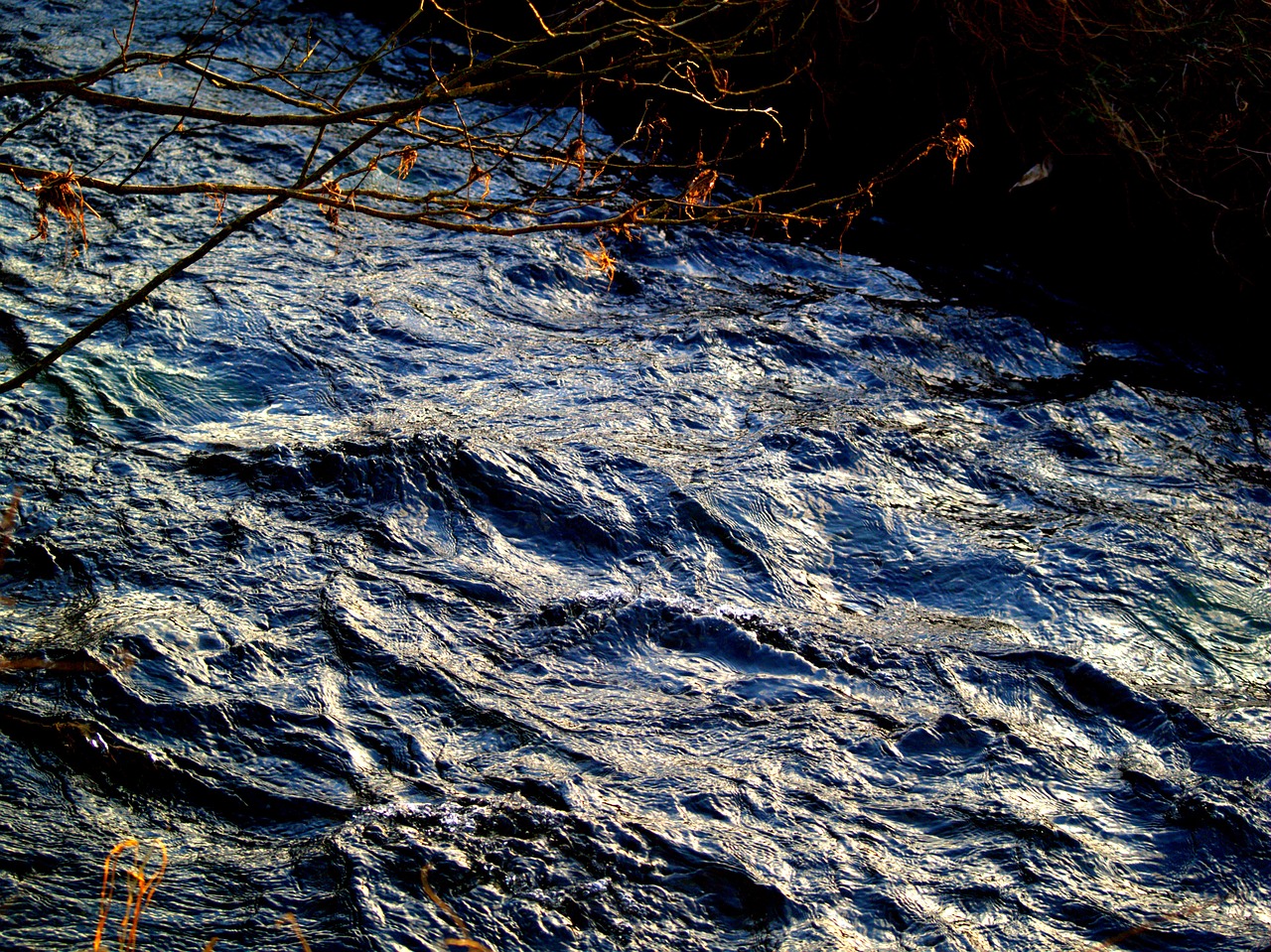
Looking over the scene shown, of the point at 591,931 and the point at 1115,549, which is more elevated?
the point at 1115,549

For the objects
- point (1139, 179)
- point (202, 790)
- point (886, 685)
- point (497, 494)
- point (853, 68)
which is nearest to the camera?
point (202, 790)

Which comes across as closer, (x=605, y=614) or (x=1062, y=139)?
(x=605, y=614)

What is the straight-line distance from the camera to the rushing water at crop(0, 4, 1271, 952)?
3055 millimetres

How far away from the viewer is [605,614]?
4066 millimetres

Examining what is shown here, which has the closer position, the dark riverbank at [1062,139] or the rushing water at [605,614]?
the rushing water at [605,614]

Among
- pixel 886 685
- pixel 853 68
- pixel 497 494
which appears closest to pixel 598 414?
pixel 497 494

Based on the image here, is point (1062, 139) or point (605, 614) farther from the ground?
point (1062, 139)

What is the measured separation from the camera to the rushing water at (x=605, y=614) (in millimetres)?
3055

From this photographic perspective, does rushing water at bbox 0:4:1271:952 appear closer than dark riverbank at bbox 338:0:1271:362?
Yes

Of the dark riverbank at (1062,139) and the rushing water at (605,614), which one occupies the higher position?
the dark riverbank at (1062,139)

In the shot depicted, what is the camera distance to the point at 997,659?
4.07 meters

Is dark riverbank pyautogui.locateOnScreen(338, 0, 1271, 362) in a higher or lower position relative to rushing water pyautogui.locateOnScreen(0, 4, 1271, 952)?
higher

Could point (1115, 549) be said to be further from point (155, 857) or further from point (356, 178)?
point (356, 178)

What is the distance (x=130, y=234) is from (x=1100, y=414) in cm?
503
